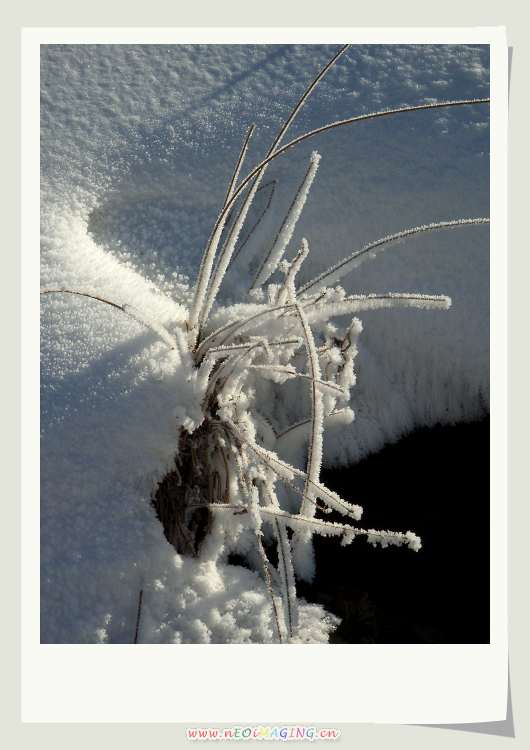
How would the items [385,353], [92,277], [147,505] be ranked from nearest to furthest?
[147,505] < [92,277] < [385,353]

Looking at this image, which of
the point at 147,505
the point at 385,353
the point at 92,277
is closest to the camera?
the point at 147,505

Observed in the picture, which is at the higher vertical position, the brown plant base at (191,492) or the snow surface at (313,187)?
the snow surface at (313,187)

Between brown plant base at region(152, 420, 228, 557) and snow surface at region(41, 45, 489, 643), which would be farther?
snow surface at region(41, 45, 489, 643)

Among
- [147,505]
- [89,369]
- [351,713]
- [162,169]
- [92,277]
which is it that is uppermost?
[162,169]

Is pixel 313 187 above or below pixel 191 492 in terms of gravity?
above

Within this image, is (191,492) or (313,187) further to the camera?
(313,187)

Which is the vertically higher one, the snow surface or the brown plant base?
the snow surface

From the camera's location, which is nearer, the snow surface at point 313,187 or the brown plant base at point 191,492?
the brown plant base at point 191,492

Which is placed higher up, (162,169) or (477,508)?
(162,169)

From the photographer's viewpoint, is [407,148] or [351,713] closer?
[351,713]

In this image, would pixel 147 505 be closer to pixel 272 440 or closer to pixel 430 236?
pixel 272 440
